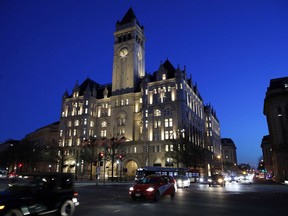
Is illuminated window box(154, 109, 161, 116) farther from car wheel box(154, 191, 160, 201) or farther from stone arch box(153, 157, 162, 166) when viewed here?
car wheel box(154, 191, 160, 201)

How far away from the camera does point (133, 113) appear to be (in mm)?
87062

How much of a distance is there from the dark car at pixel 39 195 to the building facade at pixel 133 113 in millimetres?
54215

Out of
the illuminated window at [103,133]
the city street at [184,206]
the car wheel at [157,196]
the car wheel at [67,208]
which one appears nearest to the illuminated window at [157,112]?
the illuminated window at [103,133]

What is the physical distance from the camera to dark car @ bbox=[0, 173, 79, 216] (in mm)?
8250

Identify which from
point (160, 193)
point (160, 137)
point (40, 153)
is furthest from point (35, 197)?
point (40, 153)

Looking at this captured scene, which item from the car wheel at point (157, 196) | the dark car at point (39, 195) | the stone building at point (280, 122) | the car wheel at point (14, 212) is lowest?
the car wheel at point (157, 196)

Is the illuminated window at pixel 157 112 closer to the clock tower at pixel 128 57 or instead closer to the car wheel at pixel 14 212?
the clock tower at pixel 128 57

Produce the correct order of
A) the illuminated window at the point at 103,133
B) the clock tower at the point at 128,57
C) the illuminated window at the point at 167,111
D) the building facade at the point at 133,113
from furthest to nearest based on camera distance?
the illuminated window at the point at 103,133
the clock tower at the point at 128,57
the illuminated window at the point at 167,111
the building facade at the point at 133,113

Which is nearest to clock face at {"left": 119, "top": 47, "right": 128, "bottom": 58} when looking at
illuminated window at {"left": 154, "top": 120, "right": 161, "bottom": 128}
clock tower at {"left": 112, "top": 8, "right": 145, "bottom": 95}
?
clock tower at {"left": 112, "top": 8, "right": 145, "bottom": 95}

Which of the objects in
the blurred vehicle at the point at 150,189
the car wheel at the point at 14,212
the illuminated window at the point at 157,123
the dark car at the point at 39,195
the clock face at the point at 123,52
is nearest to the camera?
the car wheel at the point at 14,212

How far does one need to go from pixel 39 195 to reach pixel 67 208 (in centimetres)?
172

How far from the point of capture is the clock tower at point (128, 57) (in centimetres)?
9238

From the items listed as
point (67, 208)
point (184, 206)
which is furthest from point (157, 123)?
point (67, 208)

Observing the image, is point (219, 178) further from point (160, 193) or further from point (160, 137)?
point (160, 137)
